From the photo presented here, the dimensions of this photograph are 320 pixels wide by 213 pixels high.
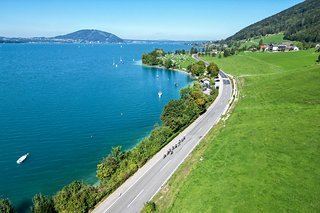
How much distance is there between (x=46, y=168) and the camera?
191ft

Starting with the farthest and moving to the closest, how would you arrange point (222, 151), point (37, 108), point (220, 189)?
point (37, 108), point (222, 151), point (220, 189)

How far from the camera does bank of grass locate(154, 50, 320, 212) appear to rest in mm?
39219

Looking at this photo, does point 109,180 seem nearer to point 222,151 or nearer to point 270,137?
point 222,151

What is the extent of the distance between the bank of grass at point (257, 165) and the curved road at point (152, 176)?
2.12 m

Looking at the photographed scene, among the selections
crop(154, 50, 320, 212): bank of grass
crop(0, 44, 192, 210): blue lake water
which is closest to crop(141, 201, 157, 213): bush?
crop(154, 50, 320, 212): bank of grass

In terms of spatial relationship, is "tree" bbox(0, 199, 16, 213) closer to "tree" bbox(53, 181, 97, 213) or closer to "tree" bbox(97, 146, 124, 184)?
"tree" bbox(53, 181, 97, 213)

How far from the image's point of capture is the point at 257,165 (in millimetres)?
49094

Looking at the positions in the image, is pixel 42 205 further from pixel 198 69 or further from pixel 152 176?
pixel 198 69

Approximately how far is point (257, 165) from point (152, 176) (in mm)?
19112

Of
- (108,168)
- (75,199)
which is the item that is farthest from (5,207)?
(108,168)

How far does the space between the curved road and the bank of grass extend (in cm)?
212

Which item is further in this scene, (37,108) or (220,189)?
(37,108)

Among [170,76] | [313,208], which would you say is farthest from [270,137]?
[170,76]

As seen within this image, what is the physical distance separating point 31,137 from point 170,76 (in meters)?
116
